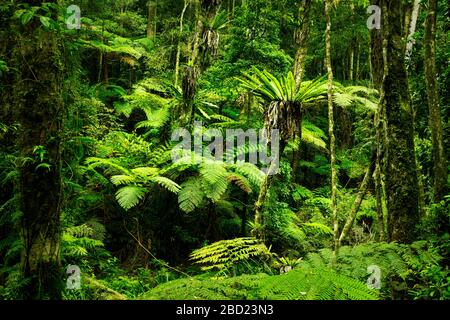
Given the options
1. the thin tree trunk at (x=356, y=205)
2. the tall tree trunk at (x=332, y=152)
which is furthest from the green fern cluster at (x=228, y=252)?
the thin tree trunk at (x=356, y=205)

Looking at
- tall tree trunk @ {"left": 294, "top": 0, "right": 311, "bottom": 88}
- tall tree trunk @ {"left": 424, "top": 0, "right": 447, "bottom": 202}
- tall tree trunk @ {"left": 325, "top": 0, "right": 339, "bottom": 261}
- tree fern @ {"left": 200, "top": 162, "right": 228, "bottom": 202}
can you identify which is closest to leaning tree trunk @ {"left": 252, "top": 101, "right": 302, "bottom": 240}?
tall tree trunk @ {"left": 294, "top": 0, "right": 311, "bottom": 88}

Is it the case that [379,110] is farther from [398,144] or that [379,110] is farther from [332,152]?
[332,152]

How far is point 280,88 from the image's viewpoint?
502 centimetres

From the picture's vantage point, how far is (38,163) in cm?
291

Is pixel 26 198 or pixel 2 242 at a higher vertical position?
pixel 26 198

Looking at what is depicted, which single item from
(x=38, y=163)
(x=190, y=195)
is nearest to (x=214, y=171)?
(x=190, y=195)

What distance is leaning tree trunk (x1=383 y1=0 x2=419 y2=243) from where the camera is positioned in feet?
11.6

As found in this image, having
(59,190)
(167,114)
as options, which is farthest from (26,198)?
(167,114)

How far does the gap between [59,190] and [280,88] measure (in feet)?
10.5

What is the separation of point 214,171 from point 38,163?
11.2ft

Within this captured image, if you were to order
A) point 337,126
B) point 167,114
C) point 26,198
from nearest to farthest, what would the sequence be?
point 26,198 → point 167,114 → point 337,126

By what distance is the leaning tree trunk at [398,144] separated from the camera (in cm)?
354
